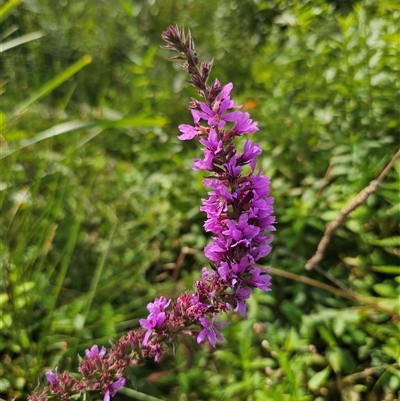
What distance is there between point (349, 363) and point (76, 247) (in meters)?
1.25

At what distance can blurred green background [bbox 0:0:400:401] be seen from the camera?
1452 mm

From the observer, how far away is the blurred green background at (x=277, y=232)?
1452 millimetres

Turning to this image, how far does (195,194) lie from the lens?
1.96 meters

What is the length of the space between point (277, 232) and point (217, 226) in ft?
3.28

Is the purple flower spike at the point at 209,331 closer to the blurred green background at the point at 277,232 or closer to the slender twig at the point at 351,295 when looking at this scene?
the blurred green background at the point at 277,232

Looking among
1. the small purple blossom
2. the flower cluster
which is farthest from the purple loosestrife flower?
the small purple blossom

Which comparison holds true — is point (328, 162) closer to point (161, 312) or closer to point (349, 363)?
point (349, 363)

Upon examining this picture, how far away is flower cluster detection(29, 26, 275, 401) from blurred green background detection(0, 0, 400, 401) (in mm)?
477

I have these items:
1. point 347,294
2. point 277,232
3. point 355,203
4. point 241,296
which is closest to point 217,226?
point 241,296

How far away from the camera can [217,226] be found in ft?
2.63

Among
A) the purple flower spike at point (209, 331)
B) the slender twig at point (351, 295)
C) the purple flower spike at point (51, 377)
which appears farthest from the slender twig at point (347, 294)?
the purple flower spike at point (51, 377)

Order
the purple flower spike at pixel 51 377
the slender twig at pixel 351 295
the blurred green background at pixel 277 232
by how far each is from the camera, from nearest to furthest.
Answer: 1. the purple flower spike at pixel 51 377
2. the slender twig at pixel 351 295
3. the blurred green background at pixel 277 232

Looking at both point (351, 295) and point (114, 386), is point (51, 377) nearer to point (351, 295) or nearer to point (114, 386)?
point (114, 386)

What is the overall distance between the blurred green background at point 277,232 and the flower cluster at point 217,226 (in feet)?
1.57
